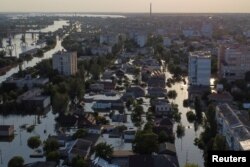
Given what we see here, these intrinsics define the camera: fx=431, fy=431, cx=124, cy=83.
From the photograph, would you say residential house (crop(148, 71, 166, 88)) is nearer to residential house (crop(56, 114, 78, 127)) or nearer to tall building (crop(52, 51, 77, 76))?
tall building (crop(52, 51, 77, 76))

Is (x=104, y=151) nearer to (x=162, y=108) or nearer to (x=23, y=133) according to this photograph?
(x=23, y=133)

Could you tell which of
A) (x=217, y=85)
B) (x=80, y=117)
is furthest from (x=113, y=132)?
(x=217, y=85)

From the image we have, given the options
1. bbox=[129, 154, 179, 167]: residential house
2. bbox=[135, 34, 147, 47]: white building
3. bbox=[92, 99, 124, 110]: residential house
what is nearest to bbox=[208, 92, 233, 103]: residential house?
bbox=[92, 99, 124, 110]: residential house

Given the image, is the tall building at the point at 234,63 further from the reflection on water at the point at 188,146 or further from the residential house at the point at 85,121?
the residential house at the point at 85,121

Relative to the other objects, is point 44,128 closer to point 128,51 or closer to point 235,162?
point 235,162

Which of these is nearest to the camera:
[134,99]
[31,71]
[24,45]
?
[134,99]

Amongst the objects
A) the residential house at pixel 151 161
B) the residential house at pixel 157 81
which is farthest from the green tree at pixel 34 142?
the residential house at pixel 157 81

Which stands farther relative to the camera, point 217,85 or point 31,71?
point 31,71
